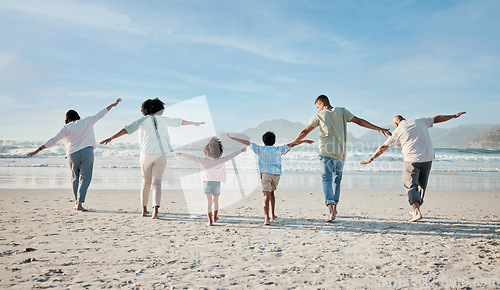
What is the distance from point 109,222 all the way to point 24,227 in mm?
1130

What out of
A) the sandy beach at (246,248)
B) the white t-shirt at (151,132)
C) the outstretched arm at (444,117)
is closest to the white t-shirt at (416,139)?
the outstretched arm at (444,117)

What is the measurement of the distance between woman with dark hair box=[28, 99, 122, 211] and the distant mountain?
6705 cm

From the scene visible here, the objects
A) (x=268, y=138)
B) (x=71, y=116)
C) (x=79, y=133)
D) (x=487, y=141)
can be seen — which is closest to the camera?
(x=268, y=138)

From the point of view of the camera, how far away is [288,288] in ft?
8.71

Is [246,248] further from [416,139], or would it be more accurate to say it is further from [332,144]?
[416,139]

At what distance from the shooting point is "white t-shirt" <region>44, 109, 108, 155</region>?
20.1ft

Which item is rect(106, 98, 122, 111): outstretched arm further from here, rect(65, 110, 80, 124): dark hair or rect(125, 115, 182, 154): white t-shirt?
rect(125, 115, 182, 154): white t-shirt

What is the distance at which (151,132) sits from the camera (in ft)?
18.1

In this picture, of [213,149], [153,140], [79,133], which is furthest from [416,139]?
[79,133]

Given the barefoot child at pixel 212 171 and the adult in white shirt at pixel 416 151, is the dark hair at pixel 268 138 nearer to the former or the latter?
the barefoot child at pixel 212 171

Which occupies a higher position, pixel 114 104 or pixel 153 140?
pixel 114 104

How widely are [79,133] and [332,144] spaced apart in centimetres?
461

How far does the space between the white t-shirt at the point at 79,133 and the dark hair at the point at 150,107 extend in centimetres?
102

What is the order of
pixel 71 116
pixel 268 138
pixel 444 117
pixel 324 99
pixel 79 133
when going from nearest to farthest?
pixel 268 138 → pixel 444 117 → pixel 324 99 → pixel 79 133 → pixel 71 116
